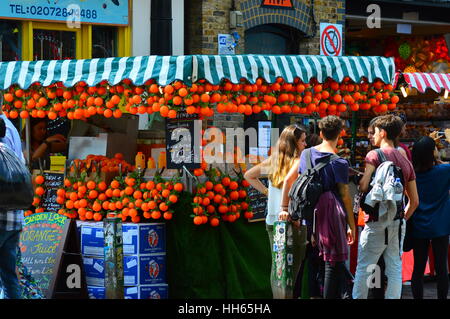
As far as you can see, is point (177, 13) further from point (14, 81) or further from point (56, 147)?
point (14, 81)

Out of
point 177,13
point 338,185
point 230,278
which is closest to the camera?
point 338,185

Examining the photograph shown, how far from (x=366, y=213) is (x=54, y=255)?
3.09 metres

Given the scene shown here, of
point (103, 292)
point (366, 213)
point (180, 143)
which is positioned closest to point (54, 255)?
point (103, 292)

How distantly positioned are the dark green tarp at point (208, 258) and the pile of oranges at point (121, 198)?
212 mm

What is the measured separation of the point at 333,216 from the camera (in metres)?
7.55

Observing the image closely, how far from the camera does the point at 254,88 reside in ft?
29.2

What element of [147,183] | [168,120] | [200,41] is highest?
[200,41]

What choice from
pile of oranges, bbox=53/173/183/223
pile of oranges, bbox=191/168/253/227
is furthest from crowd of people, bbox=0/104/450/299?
pile of oranges, bbox=53/173/183/223

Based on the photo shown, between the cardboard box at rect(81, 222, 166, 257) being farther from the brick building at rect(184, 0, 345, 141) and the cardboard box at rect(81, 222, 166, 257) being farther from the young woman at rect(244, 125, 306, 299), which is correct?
the brick building at rect(184, 0, 345, 141)

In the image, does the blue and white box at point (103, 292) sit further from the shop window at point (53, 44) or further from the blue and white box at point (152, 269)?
the shop window at point (53, 44)

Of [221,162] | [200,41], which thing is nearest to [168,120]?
[221,162]

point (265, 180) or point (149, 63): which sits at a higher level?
point (149, 63)

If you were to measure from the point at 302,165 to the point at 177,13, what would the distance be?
6490 mm

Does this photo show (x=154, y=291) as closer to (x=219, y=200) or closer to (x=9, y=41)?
(x=219, y=200)
